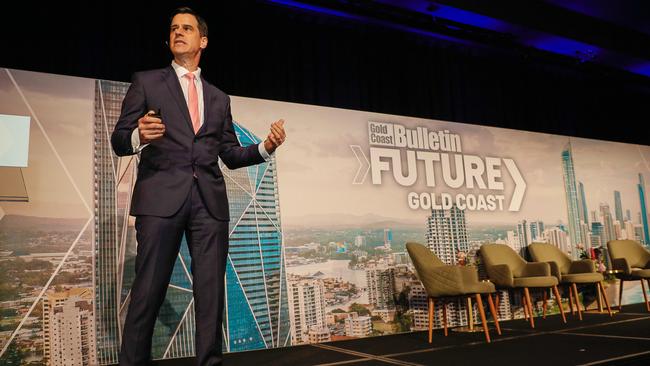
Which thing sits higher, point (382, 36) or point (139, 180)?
point (382, 36)

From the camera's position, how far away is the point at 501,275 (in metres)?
4.59

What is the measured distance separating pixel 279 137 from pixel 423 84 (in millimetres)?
3996

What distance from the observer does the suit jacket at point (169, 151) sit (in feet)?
5.75

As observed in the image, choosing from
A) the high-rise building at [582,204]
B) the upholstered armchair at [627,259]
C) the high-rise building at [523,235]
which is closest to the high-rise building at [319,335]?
the high-rise building at [523,235]

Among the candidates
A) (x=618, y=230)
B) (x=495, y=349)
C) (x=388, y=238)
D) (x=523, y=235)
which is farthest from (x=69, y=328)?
(x=618, y=230)

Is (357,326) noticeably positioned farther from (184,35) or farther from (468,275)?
(184,35)

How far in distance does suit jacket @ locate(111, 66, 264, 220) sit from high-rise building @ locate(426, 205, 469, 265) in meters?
3.34

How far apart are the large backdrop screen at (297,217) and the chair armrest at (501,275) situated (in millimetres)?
363

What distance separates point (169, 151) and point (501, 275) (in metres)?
3.62

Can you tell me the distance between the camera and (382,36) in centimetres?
543

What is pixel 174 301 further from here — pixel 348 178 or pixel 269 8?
pixel 269 8

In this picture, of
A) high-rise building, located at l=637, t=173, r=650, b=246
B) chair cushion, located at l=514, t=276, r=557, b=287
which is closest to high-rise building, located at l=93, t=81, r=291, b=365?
chair cushion, located at l=514, t=276, r=557, b=287

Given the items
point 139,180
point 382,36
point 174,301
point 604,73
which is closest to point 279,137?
point 139,180

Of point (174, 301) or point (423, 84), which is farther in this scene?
point (423, 84)
